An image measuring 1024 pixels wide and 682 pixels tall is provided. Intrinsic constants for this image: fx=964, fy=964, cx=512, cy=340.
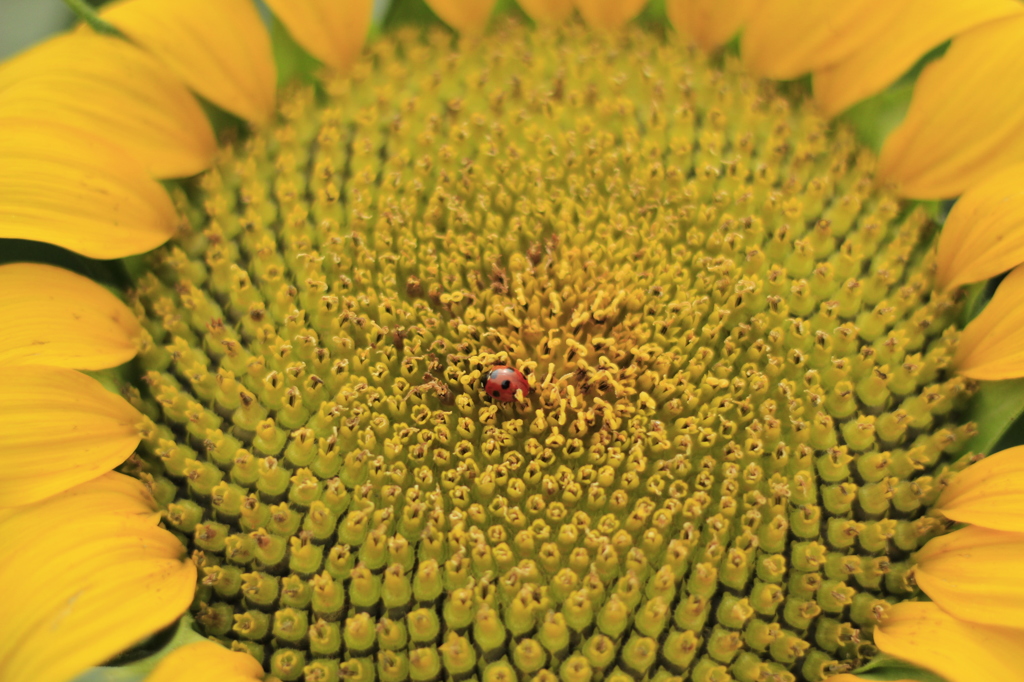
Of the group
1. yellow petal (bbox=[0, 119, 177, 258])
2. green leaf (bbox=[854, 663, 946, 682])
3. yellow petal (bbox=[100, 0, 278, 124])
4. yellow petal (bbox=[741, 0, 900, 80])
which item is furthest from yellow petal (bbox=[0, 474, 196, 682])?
yellow petal (bbox=[741, 0, 900, 80])

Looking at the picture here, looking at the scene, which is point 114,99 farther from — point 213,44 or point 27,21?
point 27,21

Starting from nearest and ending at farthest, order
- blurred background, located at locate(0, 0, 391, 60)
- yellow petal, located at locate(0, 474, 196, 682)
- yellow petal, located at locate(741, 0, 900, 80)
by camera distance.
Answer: yellow petal, located at locate(0, 474, 196, 682) < yellow petal, located at locate(741, 0, 900, 80) < blurred background, located at locate(0, 0, 391, 60)

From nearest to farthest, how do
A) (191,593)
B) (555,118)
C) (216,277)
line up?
1. (191,593)
2. (216,277)
3. (555,118)

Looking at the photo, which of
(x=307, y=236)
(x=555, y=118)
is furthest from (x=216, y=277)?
(x=555, y=118)

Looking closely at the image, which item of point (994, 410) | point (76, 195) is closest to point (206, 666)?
point (76, 195)

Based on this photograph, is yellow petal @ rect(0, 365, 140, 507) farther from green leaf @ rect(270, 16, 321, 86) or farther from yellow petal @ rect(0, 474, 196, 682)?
green leaf @ rect(270, 16, 321, 86)

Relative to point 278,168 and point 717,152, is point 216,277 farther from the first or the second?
point 717,152
